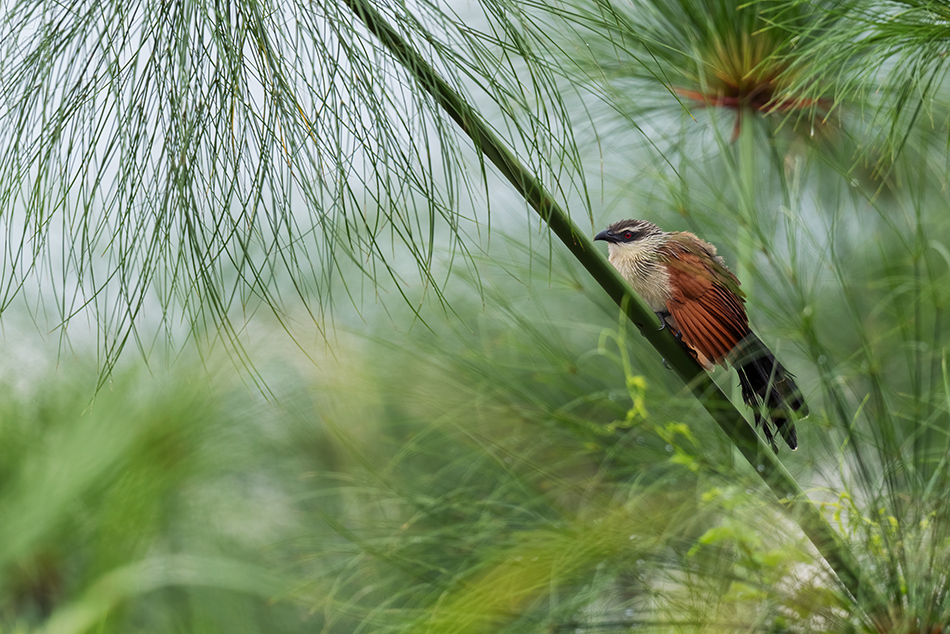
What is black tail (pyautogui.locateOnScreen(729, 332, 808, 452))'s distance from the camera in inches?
19.1

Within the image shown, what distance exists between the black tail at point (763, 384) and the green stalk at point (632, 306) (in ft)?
0.05

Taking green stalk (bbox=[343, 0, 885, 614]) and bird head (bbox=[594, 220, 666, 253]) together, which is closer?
green stalk (bbox=[343, 0, 885, 614])

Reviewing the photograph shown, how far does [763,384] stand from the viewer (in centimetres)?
51

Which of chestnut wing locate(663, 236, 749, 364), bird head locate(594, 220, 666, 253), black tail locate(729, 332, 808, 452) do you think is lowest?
black tail locate(729, 332, 808, 452)

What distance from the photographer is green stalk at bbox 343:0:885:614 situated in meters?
0.42

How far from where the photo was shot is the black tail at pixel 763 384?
486 millimetres

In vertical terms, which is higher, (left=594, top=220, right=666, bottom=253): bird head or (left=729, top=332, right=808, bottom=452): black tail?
(left=594, top=220, right=666, bottom=253): bird head

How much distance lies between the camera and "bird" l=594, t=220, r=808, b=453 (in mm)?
495

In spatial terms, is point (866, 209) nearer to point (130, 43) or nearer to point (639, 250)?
point (639, 250)

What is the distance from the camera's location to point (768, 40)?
2.38ft

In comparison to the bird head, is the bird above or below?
below

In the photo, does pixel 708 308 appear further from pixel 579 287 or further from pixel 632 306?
pixel 579 287

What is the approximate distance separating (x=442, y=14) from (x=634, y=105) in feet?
1.05

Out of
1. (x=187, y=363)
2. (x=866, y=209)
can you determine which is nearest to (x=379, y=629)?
(x=866, y=209)
